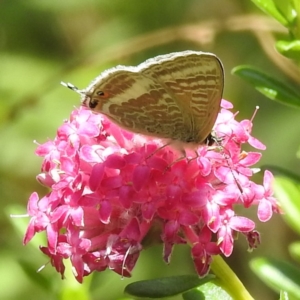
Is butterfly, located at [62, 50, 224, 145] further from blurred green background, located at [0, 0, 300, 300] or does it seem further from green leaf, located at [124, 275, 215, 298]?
blurred green background, located at [0, 0, 300, 300]

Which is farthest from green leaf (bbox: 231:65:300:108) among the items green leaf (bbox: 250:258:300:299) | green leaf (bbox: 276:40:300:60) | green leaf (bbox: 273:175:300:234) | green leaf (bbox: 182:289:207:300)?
green leaf (bbox: 182:289:207:300)

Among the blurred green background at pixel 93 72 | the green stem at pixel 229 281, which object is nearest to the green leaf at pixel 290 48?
the green stem at pixel 229 281

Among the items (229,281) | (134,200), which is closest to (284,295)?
(229,281)

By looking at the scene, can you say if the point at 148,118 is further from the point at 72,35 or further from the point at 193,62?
the point at 72,35

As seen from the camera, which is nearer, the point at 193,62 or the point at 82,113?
the point at 193,62

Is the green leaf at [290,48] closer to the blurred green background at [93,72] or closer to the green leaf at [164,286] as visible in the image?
the green leaf at [164,286]

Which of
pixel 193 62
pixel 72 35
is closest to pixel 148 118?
pixel 193 62

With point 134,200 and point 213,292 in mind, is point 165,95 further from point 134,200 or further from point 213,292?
point 213,292
